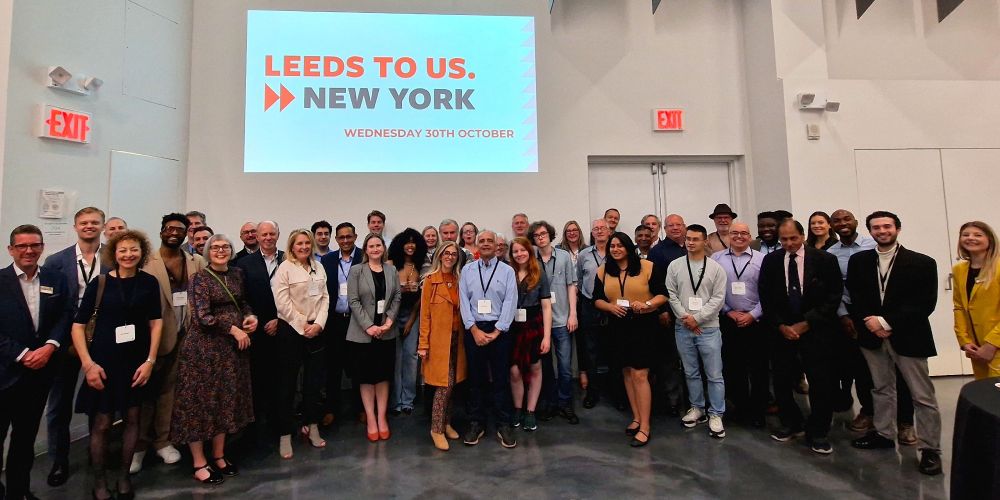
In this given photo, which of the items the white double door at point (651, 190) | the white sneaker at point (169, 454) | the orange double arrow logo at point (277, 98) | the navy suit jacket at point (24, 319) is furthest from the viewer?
the white double door at point (651, 190)

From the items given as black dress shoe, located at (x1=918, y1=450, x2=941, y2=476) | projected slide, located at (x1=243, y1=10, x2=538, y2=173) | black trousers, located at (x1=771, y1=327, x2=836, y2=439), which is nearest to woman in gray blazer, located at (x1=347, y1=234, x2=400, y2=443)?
projected slide, located at (x1=243, y1=10, x2=538, y2=173)

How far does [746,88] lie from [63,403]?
23.8ft

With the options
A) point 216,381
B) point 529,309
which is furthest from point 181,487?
point 529,309

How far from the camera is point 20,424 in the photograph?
2.16m

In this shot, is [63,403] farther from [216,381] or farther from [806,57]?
[806,57]

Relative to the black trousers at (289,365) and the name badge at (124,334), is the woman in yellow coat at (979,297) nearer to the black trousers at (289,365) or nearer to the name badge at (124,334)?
the black trousers at (289,365)

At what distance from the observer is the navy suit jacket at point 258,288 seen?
2.75m

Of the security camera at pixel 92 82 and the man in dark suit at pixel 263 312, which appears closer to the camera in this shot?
the man in dark suit at pixel 263 312

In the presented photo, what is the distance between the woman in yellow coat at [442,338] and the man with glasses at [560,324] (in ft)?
2.50

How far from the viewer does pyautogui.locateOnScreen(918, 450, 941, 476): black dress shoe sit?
250cm

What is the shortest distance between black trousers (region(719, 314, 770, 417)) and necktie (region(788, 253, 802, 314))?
312 mm

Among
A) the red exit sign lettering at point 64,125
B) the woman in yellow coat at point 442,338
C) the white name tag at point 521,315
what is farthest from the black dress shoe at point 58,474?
the white name tag at point 521,315

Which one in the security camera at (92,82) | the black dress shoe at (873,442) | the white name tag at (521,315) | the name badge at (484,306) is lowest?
the black dress shoe at (873,442)

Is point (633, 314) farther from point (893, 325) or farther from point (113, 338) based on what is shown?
point (113, 338)
